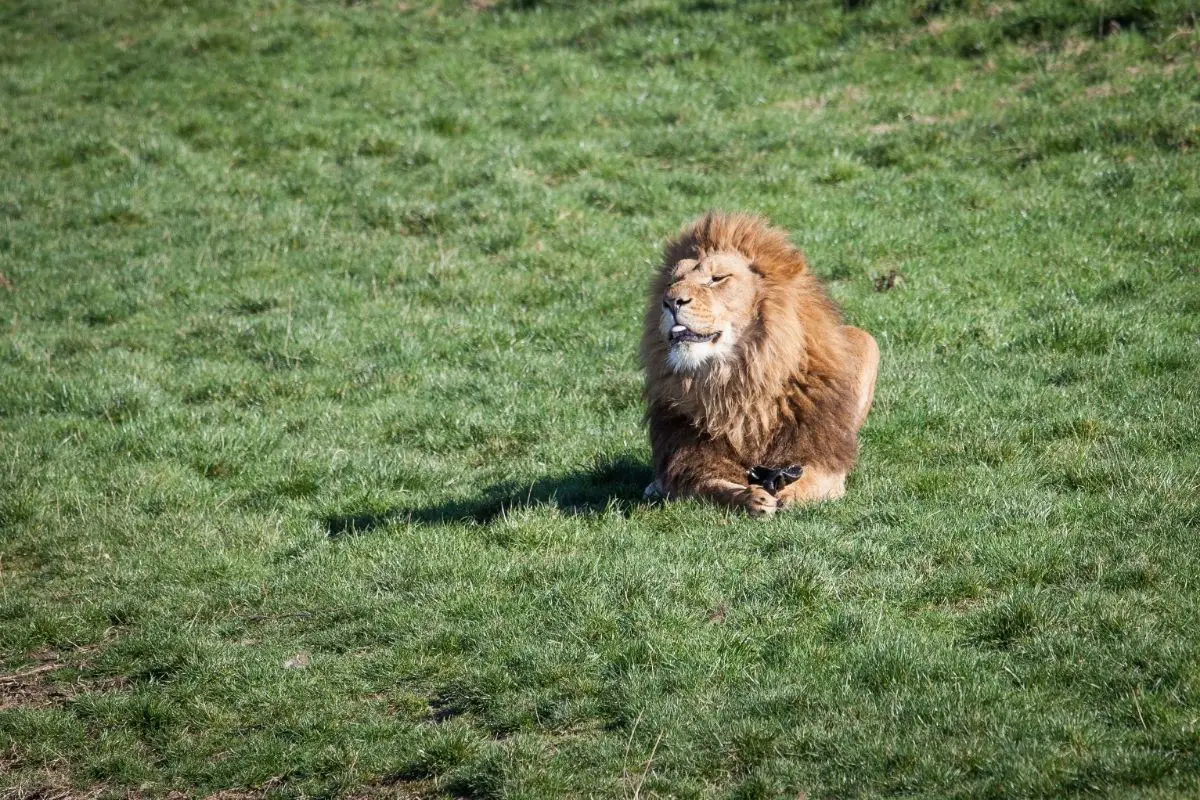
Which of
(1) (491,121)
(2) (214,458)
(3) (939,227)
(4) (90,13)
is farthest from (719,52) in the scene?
(4) (90,13)

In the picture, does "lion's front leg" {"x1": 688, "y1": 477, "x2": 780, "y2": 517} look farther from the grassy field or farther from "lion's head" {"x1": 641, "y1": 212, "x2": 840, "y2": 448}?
"lion's head" {"x1": 641, "y1": 212, "x2": 840, "y2": 448}

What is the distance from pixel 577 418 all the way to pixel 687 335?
2.84 metres

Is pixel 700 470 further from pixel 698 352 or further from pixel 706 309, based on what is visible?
pixel 706 309

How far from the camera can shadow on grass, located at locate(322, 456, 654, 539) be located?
9.17m

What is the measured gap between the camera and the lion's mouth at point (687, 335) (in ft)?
27.3

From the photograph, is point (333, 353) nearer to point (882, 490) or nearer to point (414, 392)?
point (414, 392)

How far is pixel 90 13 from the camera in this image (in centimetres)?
2614

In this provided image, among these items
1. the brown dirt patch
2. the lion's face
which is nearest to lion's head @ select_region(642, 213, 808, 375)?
the lion's face

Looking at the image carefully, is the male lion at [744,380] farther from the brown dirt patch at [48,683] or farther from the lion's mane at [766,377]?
the brown dirt patch at [48,683]

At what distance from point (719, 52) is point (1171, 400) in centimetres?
1175

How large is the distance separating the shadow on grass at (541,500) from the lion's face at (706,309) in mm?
1126

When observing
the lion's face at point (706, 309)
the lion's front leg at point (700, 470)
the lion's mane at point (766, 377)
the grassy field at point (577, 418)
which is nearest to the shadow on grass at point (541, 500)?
the grassy field at point (577, 418)

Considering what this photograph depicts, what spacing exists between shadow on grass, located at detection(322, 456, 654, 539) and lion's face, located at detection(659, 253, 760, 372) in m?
1.13

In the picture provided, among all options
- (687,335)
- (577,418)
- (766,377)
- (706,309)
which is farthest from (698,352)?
(577,418)
